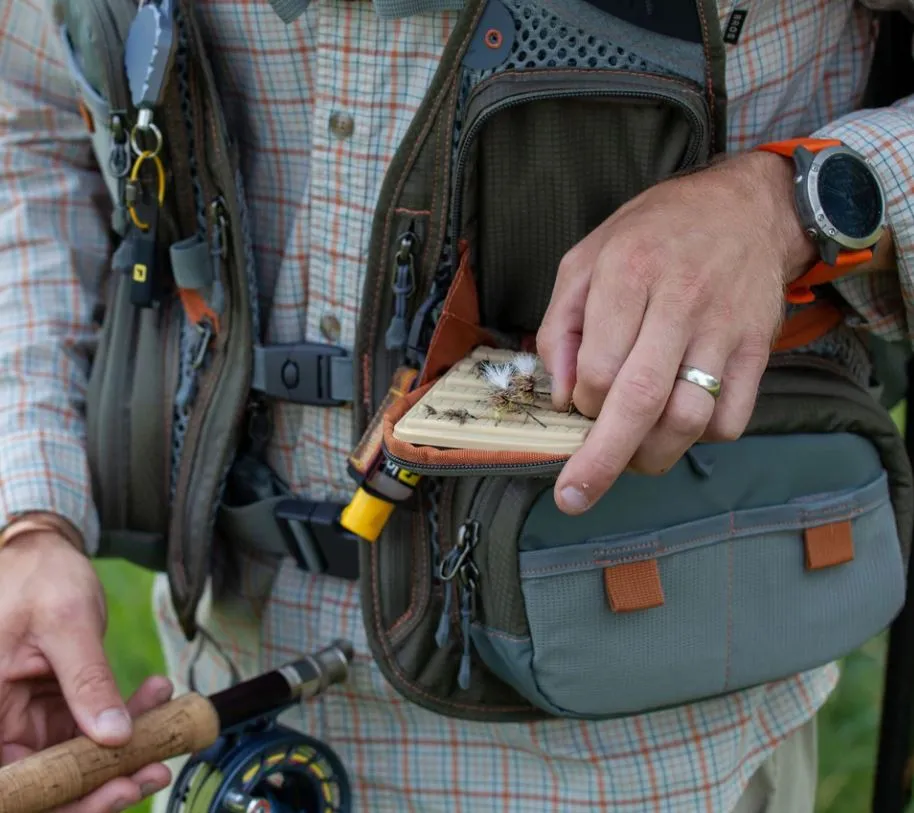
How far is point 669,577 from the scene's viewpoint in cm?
138

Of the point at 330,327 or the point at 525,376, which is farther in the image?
the point at 330,327

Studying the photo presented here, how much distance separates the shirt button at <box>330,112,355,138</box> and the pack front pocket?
0.48 meters

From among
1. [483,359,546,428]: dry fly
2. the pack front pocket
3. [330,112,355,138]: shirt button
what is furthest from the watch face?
[330,112,355,138]: shirt button

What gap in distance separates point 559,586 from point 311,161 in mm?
653

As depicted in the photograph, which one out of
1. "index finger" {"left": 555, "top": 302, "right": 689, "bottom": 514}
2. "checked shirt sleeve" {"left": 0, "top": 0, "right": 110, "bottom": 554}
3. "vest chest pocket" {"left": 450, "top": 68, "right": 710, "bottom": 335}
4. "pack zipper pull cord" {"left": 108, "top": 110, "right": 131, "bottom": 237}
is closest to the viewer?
"index finger" {"left": 555, "top": 302, "right": 689, "bottom": 514}

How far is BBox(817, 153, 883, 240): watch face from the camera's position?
128 centimetres

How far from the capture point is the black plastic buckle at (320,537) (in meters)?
1.58

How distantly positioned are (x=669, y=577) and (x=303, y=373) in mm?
566

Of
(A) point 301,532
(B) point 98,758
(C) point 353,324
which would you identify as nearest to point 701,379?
(C) point 353,324

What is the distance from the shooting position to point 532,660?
4.50 ft

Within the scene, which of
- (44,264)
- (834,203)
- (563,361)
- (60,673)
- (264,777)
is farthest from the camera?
(44,264)

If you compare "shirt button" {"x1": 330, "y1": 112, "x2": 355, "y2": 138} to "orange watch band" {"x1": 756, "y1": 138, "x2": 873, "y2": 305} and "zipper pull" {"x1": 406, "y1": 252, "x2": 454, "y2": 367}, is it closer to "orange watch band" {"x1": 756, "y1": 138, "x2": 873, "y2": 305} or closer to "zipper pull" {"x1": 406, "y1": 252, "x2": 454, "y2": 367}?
"zipper pull" {"x1": 406, "y1": 252, "x2": 454, "y2": 367}

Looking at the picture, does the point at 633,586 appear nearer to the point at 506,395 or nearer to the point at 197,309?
the point at 506,395

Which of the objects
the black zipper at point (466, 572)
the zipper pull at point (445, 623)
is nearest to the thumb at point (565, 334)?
the black zipper at point (466, 572)
